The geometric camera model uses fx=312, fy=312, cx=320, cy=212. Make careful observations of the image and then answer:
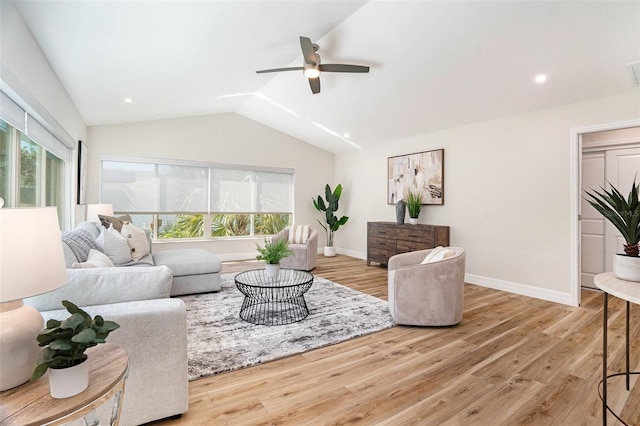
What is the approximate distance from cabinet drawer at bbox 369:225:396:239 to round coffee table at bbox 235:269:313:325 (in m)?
2.52

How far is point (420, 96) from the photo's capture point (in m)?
4.36

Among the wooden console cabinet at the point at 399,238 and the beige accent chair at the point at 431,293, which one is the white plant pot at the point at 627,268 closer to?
the beige accent chair at the point at 431,293

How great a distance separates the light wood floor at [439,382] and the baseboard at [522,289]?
63 cm

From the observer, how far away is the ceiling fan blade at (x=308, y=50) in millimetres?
2975

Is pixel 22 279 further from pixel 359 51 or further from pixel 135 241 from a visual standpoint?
pixel 359 51

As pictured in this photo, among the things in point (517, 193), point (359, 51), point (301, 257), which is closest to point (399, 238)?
point (301, 257)

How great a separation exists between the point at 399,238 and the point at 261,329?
3.25 metres

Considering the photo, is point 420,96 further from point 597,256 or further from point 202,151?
point 202,151

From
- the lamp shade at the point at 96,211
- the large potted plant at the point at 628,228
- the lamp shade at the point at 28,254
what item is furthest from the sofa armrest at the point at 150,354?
the lamp shade at the point at 96,211

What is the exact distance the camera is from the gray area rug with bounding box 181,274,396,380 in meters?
2.40

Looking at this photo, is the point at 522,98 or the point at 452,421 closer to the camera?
the point at 452,421

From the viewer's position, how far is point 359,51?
3.67 meters

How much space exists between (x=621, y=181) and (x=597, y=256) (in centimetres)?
110

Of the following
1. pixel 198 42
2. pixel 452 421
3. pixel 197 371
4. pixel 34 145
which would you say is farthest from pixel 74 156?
pixel 452 421
